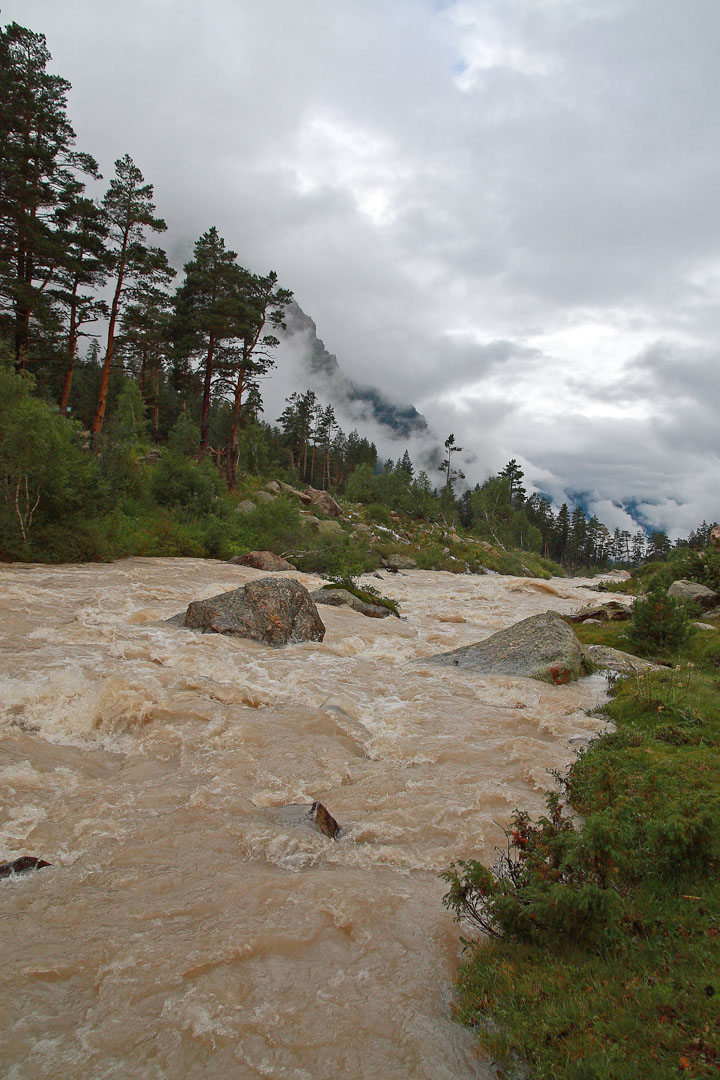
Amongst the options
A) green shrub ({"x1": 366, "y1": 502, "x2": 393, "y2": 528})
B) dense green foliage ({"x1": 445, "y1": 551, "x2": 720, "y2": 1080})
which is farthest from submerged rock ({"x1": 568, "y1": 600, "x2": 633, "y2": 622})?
green shrub ({"x1": 366, "y1": 502, "x2": 393, "y2": 528})

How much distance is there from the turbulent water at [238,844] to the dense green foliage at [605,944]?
34 centimetres

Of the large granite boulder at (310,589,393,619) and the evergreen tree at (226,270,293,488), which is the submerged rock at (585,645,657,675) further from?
the evergreen tree at (226,270,293,488)

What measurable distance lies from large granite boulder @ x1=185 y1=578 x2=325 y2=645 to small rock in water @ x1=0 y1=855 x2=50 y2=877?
6.60m

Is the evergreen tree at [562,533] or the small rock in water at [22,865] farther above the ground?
the evergreen tree at [562,533]

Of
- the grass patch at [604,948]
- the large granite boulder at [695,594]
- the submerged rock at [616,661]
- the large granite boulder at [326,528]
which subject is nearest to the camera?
the grass patch at [604,948]

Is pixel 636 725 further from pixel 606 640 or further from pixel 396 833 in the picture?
pixel 606 640

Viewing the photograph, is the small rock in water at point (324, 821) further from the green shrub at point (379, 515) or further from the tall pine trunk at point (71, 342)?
the green shrub at point (379, 515)

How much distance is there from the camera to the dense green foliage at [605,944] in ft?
7.38

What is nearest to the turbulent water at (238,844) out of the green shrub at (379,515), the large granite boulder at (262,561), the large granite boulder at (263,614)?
the large granite boulder at (263,614)

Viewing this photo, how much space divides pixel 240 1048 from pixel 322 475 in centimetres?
8871

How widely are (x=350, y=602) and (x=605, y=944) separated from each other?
13.2m

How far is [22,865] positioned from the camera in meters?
3.88

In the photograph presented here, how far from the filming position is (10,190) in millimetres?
21219

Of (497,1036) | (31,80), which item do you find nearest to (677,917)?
(497,1036)
